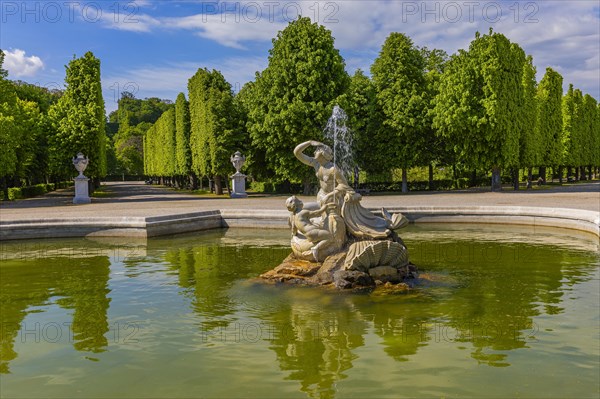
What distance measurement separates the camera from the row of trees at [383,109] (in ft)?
127

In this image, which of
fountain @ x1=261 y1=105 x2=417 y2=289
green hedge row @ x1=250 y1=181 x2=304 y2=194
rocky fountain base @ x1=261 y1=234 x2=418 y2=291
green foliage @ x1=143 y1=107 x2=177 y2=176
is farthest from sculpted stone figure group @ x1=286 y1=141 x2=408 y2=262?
green foliage @ x1=143 y1=107 x2=177 y2=176

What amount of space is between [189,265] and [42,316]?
494 centimetres

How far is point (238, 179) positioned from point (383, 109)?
40.8 ft

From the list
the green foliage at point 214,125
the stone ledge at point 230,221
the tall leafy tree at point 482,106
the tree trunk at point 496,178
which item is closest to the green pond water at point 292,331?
the stone ledge at point 230,221

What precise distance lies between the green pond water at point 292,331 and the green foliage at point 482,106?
2624cm

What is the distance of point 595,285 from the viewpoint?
423 inches

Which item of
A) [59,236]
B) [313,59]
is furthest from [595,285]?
[313,59]

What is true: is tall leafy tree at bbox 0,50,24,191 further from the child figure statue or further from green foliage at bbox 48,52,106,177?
the child figure statue

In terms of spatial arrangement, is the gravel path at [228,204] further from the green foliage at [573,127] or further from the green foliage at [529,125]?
the green foliage at [573,127]

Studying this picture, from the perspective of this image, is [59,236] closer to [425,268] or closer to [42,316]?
[42,316]

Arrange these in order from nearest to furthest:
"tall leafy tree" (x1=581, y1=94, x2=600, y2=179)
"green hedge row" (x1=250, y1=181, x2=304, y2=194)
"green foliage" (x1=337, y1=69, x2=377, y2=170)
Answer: "green foliage" (x1=337, y1=69, x2=377, y2=170), "green hedge row" (x1=250, y1=181, x2=304, y2=194), "tall leafy tree" (x1=581, y1=94, x2=600, y2=179)

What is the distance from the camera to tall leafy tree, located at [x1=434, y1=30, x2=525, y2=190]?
3891 cm

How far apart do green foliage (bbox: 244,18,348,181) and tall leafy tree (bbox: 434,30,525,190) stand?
8259 mm

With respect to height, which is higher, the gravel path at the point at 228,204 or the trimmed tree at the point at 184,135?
the trimmed tree at the point at 184,135
